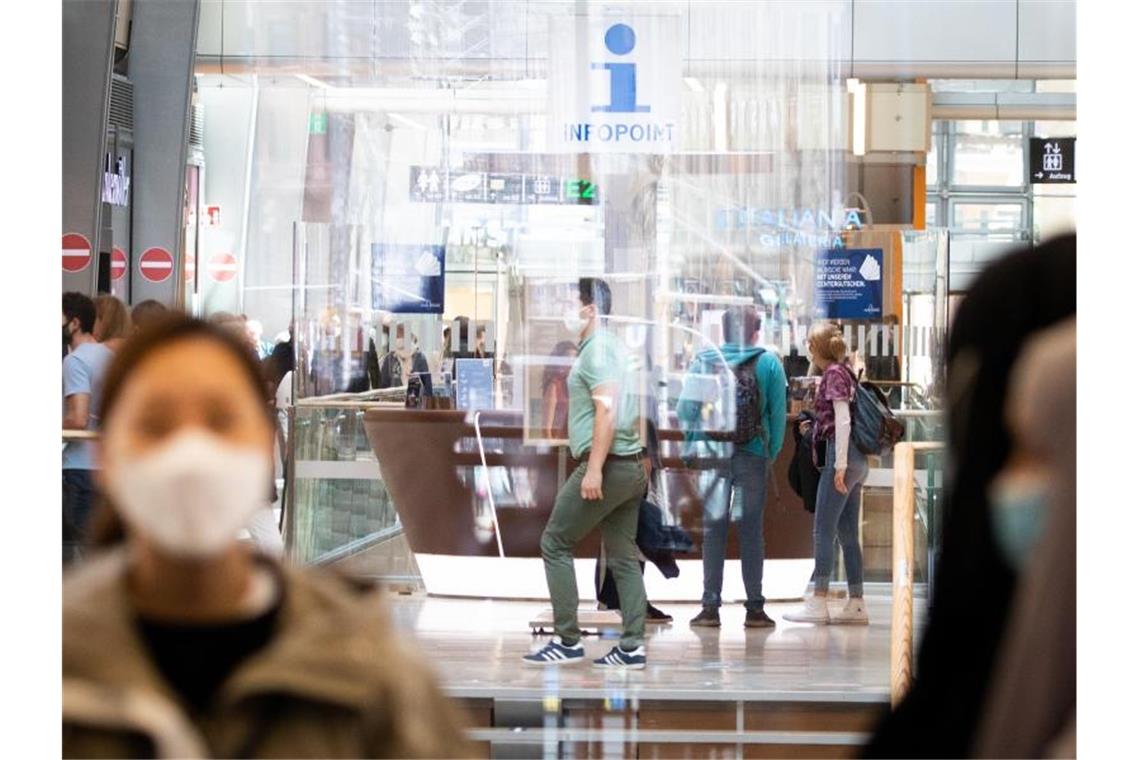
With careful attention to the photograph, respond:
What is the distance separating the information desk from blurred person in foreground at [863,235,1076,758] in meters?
4.58

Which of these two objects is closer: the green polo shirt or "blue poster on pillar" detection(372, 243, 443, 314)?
the green polo shirt

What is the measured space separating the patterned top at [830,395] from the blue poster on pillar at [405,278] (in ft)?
4.50

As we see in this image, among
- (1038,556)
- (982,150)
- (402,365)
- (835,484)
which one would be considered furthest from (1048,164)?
(982,150)

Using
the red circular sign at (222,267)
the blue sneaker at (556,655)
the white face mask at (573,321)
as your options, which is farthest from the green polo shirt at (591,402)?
the red circular sign at (222,267)

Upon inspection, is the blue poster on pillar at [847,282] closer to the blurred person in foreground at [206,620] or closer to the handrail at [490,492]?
the handrail at [490,492]

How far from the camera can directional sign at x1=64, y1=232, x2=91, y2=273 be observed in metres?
4.13

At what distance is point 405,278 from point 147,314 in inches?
180

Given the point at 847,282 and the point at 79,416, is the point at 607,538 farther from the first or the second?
the point at 79,416

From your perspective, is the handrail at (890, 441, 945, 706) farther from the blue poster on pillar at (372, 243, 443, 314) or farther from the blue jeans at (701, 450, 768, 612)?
the blue poster on pillar at (372, 243, 443, 314)

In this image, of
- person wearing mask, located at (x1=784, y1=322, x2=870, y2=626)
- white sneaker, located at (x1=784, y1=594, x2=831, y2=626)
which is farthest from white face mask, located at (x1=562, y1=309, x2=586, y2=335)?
white sneaker, located at (x1=784, y1=594, x2=831, y2=626)

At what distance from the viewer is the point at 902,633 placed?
4254 mm

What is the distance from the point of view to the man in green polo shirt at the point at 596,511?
227 inches
